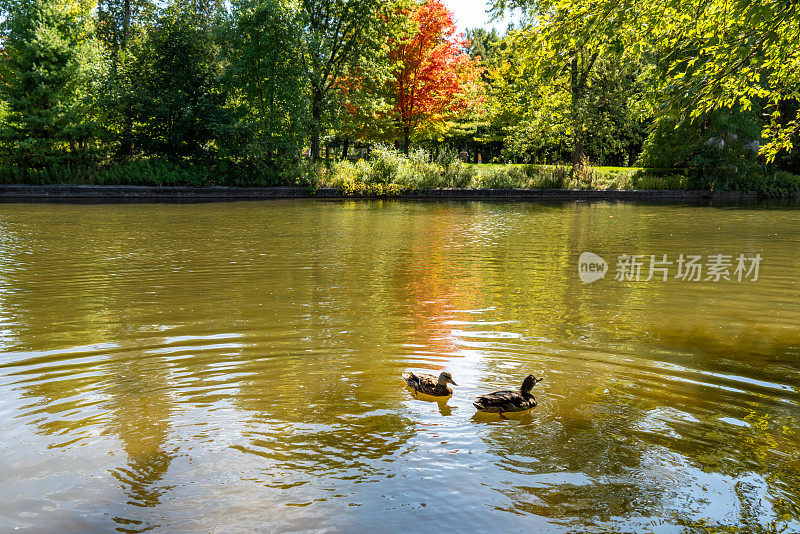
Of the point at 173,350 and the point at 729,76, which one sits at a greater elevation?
the point at 729,76

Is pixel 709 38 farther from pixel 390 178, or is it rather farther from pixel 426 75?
pixel 426 75

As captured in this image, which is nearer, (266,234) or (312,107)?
(266,234)

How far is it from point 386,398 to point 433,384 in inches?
17.8

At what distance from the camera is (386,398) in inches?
209

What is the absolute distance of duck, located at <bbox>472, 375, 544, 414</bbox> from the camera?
485 centimetres

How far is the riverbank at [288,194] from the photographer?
27.6m

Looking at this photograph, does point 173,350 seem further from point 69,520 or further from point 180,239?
point 180,239

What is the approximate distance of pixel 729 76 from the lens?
9227 millimetres

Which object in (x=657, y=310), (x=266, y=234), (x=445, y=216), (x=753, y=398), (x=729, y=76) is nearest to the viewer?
(x=753, y=398)

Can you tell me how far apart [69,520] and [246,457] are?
113 centimetres

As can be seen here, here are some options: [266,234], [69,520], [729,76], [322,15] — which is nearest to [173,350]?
[69,520]

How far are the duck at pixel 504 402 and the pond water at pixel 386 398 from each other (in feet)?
0.35

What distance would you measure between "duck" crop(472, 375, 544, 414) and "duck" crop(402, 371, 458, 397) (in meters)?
0.30

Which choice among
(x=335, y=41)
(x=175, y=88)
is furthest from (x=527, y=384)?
(x=335, y=41)
